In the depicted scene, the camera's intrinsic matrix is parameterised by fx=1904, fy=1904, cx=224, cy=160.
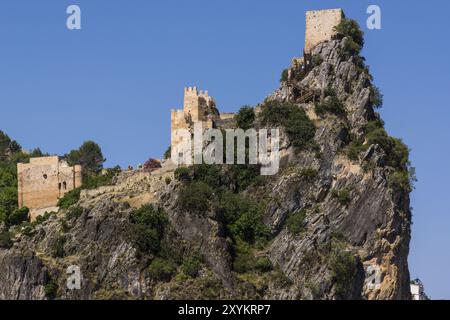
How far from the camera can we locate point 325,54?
132 m

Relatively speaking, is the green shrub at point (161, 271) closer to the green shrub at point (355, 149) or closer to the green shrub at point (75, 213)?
the green shrub at point (75, 213)

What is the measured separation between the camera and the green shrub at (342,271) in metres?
118

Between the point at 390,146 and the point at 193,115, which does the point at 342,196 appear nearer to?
the point at 390,146

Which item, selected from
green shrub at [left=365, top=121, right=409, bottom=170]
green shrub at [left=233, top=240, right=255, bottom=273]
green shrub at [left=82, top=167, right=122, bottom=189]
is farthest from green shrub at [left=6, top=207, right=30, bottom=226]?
green shrub at [left=365, top=121, right=409, bottom=170]

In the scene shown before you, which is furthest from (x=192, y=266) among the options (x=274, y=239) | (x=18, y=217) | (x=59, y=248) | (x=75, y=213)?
(x=18, y=217)

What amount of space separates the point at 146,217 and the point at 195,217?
3.19 m

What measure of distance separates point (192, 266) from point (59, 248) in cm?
868

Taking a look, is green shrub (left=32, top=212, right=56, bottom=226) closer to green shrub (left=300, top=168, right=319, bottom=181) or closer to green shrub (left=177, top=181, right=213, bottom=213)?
green shrub (left=177, top=181, right=213, bottom=213)

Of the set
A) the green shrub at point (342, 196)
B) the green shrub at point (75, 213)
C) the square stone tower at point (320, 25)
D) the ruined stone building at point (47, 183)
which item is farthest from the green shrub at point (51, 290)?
the square stone tower at point (320, 25)

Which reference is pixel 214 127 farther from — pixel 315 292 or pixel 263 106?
pixel 315 292

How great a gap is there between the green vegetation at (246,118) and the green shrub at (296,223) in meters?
8.59

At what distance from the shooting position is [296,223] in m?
122
